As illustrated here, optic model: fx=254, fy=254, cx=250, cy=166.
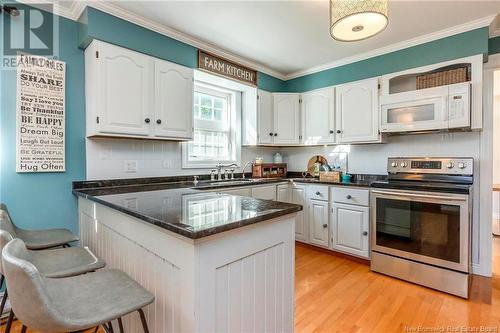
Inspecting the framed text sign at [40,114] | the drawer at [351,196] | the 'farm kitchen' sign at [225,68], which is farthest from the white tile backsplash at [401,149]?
the framed text sign at [40,114]

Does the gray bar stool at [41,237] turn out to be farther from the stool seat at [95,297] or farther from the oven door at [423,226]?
the oven door at [423,226]

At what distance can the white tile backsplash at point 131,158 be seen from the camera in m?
2.34

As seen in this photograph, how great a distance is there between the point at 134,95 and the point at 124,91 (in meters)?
0.09

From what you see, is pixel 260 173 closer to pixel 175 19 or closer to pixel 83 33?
pixel 175 19

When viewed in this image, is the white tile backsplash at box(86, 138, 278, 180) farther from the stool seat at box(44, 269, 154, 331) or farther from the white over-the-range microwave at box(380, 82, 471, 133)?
the white over-the-range microwave at box(380, 82, 471, 133)

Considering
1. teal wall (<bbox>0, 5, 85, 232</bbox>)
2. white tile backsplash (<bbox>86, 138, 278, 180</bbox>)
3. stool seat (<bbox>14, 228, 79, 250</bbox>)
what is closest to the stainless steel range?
white tile backsplash (<bbox>86, 138, 278, 180</bbox>)

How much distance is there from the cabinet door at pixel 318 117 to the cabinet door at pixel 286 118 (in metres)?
0.11

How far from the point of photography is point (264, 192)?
126 inches

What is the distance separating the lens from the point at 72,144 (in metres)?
2.24

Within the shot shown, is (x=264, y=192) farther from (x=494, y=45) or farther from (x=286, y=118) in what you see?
(x=494, y=45)

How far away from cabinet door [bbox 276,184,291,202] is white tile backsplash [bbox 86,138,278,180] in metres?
1.09

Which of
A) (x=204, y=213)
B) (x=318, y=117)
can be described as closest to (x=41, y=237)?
(x=204, y=213)

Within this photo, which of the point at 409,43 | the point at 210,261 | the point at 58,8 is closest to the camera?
the point at 210,261

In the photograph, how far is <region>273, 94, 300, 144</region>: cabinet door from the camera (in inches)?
148
